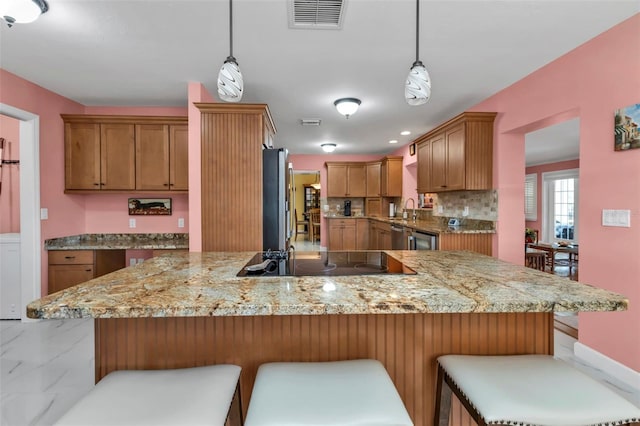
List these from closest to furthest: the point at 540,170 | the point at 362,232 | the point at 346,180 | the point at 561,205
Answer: the point at 362,232 → the point at 346,180 → the point at 561,205 → the point at 540,170

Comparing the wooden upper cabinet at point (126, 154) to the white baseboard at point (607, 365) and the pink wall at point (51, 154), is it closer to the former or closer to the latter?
the pink wall at point (51, 154)

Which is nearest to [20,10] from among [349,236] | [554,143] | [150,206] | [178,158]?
[178,158]

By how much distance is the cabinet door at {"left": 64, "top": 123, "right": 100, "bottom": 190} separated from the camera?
12.4ft

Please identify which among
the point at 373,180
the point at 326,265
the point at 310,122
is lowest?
the point at 326,265

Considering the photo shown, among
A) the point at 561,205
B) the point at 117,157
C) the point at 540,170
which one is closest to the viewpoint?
the point at 117,157

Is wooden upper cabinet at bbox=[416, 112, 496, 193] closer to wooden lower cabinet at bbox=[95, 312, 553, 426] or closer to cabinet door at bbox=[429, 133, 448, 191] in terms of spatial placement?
cabinet door at bbox=[429, 133, 448, 191]

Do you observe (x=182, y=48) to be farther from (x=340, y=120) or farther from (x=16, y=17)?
(x=340, y=120)

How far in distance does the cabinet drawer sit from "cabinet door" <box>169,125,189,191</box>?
1.18 metres

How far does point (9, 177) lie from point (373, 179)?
20.7 feet

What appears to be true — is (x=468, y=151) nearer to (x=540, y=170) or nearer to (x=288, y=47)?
(x=288, y=47)

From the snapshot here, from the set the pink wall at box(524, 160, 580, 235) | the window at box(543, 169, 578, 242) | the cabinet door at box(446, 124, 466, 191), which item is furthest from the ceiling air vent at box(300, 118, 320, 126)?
the pink wall at box(524, 160, 580, 235)

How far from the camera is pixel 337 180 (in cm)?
761

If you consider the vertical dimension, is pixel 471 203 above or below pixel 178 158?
below

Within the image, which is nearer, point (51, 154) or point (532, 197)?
point (51, 154)
